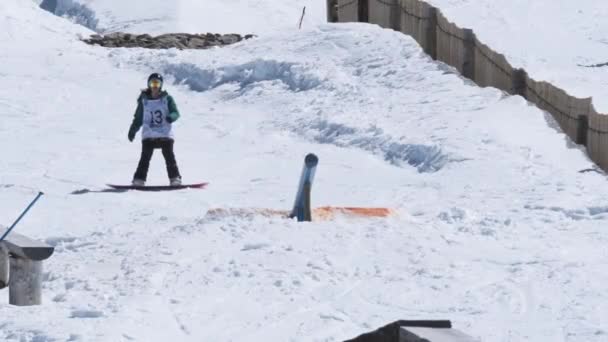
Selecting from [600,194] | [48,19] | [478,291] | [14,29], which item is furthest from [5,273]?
[48,19]

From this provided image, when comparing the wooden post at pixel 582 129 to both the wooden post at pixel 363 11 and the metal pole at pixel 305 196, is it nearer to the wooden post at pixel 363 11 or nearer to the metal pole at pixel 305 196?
the metal pole at pixel 305 196

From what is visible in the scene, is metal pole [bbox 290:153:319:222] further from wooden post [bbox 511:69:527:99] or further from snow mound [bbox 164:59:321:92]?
snow mound [bbox 164:59:321:92]

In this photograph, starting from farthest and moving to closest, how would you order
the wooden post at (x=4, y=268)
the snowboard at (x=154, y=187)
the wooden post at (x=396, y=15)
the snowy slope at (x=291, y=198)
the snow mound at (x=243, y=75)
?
the wooden post at (x=396, y=15) → the snow mound at (x=243, y=75) → the snowboard at (x=154, y=187) → the wooden post at (x=4, y=268) → the snowy slope at (x=291, y=198)

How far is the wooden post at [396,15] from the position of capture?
1092 inches

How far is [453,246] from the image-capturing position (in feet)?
A: 40.2

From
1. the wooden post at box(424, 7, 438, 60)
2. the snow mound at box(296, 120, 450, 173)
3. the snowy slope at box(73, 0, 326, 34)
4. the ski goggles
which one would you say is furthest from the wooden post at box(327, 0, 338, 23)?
the ski goggles

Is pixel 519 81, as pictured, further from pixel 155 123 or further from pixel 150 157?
pixel 150 157

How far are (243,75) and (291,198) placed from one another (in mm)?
9024

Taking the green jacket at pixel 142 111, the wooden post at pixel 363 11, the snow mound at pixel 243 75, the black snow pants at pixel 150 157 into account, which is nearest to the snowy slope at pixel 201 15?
the wooden post at pixel 363 11

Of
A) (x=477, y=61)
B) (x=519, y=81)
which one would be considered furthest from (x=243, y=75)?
(x=519, y=81)

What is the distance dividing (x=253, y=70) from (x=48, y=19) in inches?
292

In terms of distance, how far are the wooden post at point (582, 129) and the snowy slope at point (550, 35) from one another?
977 centimetres

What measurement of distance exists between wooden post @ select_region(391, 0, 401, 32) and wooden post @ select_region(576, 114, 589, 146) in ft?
33.4

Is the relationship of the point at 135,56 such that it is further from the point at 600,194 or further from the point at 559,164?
the point at 600,194
